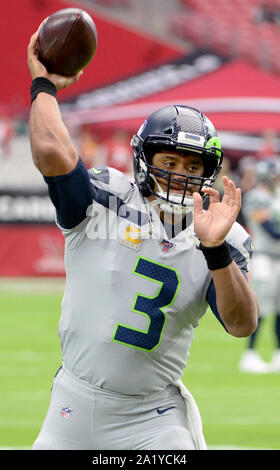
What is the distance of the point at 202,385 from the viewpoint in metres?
7.55

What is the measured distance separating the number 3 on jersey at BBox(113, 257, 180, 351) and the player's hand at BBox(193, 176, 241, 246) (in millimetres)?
267

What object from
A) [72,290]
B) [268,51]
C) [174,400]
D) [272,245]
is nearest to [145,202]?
[72,290]

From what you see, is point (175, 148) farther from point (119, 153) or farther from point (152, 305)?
point (119, 153)

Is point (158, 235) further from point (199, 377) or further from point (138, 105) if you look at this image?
point (138, 105)

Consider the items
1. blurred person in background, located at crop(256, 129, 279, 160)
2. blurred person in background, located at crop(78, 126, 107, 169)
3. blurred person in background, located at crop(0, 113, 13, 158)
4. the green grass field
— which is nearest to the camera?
the green grass field

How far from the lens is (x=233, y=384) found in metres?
7.68

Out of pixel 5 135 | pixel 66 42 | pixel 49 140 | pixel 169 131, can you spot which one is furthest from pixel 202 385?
pixel 5 135

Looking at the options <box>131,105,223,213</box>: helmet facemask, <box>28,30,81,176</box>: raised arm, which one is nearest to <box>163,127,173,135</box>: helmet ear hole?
<box>131,105,223,213</box>: helmet facemask

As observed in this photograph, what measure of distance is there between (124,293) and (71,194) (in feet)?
1.34

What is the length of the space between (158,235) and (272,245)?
5.97 m

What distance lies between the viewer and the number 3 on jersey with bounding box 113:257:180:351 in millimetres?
3021

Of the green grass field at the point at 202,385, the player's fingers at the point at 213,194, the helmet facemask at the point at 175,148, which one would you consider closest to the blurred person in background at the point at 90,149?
the green grass field at the point at 202,385

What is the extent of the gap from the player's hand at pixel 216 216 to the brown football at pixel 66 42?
601 millimetres

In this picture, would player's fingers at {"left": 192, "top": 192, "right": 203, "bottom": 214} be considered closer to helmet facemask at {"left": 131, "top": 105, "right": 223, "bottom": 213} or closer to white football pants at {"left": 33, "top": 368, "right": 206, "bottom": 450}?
helmet facemask at {"left": 131, "top": 105, "right": 223, "bottom": 213}
